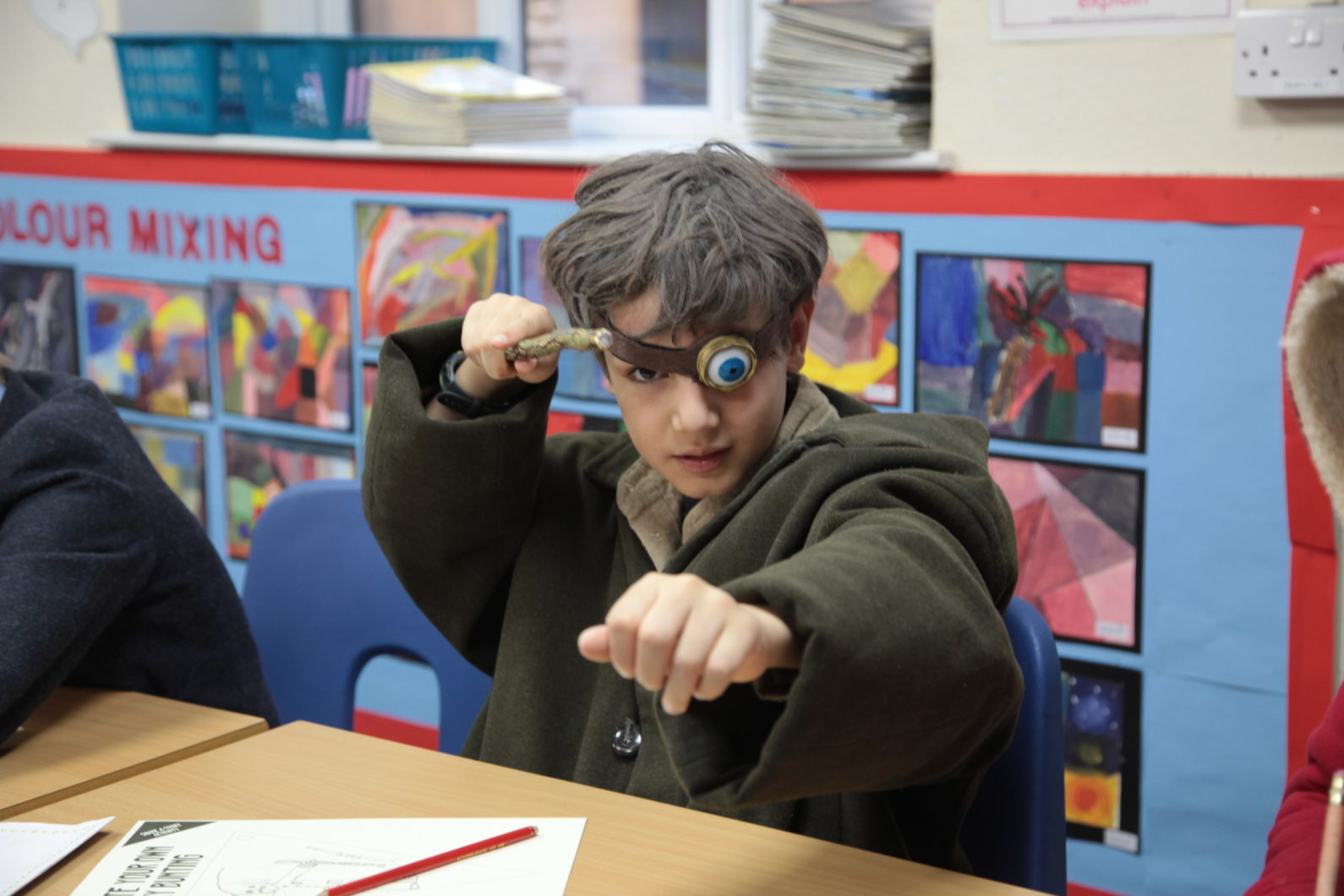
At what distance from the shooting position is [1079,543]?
211cm

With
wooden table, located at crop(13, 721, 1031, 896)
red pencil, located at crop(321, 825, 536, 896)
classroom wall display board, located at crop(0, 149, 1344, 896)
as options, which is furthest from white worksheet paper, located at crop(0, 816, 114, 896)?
classroom wall display board, located at crop(0, 149, 1344, 896)

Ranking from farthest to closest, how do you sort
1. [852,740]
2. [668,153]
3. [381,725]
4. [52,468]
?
[381,725]
[52,468]
[668,153]
[852,740]

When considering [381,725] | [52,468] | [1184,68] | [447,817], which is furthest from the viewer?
[381,725]

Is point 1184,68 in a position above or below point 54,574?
above

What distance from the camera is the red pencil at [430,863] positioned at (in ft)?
3.06

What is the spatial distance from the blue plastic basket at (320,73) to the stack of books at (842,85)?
3.07 feet

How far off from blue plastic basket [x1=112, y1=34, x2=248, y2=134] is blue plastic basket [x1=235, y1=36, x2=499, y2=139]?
7 cm

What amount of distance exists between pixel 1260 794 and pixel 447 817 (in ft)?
4.57

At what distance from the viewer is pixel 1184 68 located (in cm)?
188

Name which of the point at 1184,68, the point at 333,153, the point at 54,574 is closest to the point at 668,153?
the point at 54,574

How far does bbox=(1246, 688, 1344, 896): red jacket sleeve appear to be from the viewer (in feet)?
3.46

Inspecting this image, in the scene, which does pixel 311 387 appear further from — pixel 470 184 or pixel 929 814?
pixel 929 814

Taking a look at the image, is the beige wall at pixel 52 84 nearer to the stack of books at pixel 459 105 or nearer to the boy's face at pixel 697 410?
the stack of books at pixel 459 105

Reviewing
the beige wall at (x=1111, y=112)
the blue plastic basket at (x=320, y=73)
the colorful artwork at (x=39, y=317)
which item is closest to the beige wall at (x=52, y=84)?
the colorful artwork at (x=39, y=317)
